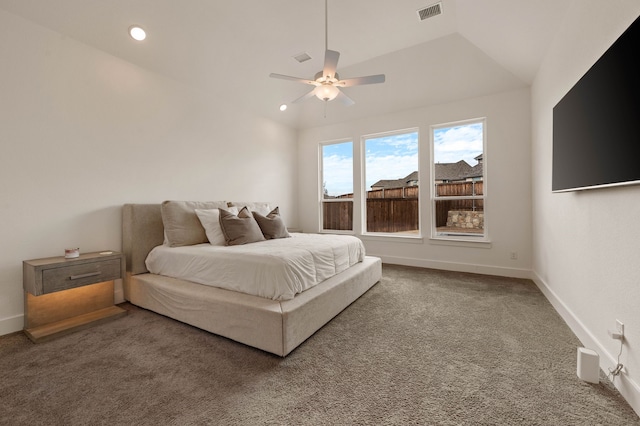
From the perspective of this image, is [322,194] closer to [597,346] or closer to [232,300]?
[232,300]

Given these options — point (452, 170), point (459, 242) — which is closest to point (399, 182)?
point (452, 170)

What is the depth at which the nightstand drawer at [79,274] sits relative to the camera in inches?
90.7

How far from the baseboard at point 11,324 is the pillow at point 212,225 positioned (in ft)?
5.60

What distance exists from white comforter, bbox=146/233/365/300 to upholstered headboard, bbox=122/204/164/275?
110 mm

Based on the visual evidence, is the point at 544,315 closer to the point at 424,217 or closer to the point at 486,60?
the point at 424,217

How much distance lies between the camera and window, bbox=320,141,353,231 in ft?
18.3

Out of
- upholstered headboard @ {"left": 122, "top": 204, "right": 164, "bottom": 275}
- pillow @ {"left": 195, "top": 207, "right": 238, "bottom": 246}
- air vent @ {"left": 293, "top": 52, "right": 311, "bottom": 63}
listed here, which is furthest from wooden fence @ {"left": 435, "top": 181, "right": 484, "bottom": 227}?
upholstered headboard @ {"left": 122, "top": 204, "right": 164, "bottom": 275}

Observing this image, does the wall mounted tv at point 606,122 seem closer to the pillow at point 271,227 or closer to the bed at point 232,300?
the bed at point 232,300

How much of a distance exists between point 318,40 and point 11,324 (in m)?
4.42

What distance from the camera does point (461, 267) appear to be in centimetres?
435

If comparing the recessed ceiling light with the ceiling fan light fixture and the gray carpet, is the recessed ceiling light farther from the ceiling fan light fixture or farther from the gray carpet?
the gray carpet

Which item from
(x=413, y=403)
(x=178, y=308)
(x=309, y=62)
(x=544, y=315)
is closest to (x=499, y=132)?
(x=544, y=315)

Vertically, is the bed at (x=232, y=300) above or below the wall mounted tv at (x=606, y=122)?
below

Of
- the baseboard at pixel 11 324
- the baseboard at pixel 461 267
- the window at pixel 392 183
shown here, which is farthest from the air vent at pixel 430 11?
the baseboard at pixel 11 324
